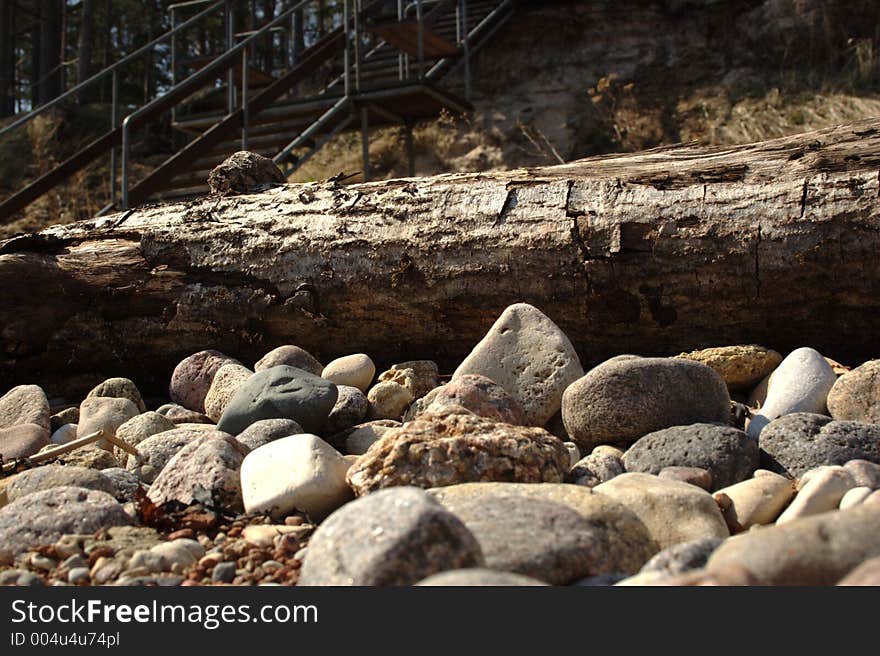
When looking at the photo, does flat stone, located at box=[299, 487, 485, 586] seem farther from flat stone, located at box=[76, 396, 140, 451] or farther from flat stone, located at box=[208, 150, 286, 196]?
flat stone, located at box=[208, 150, 286, 196]

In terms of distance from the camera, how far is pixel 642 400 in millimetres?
3246

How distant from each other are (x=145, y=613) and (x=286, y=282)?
10.00 feet

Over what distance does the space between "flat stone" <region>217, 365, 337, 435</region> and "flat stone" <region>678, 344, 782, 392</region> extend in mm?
1565

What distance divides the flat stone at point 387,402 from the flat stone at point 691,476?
1397 millimetres

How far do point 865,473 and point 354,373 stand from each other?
88.9 inches

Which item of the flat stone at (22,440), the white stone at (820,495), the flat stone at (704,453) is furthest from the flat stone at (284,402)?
the white stone at (820,495)

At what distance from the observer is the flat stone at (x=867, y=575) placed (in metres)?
1.34

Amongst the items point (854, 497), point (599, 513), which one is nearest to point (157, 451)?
point (599, 513)

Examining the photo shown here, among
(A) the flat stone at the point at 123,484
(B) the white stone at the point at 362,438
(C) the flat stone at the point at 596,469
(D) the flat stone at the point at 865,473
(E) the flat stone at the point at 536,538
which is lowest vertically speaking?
(B) the white stone at the point at 362,438

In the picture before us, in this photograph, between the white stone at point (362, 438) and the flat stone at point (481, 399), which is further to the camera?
the white stone at point (362, 438)

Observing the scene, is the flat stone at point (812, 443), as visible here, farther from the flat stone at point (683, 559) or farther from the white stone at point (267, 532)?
the white stone at point (267, 532)

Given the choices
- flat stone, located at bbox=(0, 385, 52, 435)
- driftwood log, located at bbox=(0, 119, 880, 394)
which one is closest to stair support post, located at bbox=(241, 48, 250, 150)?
driftwood log, located at bbox=(0, 119, 880, 394)

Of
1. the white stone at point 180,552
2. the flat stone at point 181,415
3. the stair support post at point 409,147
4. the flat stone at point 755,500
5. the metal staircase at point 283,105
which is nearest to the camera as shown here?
the white stone at point 180,552

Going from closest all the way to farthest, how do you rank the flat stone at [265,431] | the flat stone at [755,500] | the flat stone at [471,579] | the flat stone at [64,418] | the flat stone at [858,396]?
the flat stone at [471,579]
the flat stone at [755,500]
the flat stone at [265,431]
the flat stone at [858,396]
the flat stone at [64,418]
